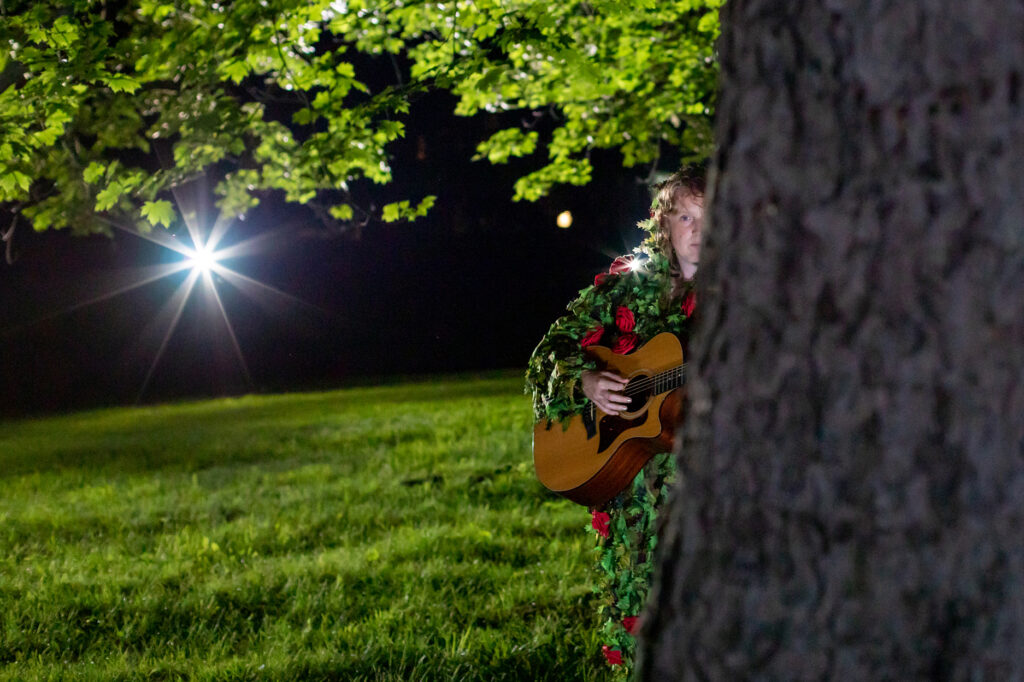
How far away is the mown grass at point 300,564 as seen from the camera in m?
3.71

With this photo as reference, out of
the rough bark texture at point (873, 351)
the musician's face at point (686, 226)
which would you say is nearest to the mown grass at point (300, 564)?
the musician's face at point (686, 226)

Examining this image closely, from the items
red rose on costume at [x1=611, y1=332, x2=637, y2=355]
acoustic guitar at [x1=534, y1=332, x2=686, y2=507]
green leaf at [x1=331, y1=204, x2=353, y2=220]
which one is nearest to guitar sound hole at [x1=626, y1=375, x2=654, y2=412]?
acoustic guitar at [x1=534, y1=332, x2=686, y2=507]

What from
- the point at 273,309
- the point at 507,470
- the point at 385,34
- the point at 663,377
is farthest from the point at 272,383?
the point at 663,377

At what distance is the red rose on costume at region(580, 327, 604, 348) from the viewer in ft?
10.3

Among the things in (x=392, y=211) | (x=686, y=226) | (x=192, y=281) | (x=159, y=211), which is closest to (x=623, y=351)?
(x=686, y=226)

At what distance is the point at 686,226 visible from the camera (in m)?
2.84

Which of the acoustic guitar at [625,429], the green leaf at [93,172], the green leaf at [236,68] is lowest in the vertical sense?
the acoustic guitar at [625,429]

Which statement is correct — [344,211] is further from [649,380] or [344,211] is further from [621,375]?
[649,380]

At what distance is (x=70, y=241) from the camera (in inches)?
808

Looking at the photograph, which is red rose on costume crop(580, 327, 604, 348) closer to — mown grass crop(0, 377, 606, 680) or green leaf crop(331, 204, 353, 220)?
mown grass crop(0, 377, 606, 680)

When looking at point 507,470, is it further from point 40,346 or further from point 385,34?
point 40,346

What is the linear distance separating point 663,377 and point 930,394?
164cm

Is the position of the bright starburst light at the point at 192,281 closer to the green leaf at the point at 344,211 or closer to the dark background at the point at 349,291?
the dark background at the point at 349,291

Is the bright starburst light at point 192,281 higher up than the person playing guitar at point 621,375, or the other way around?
the bright starburst light at point 192,281
